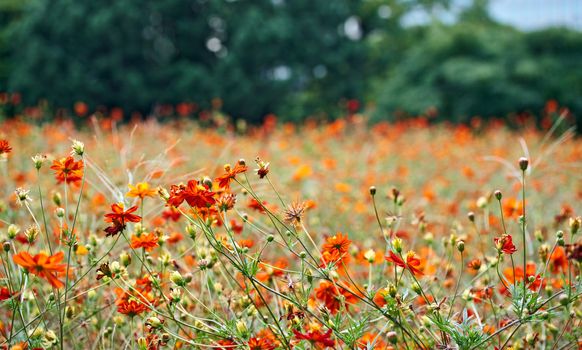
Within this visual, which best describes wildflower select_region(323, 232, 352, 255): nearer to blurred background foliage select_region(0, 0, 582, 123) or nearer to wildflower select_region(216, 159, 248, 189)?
wildflower select_region(216, 159, 248, 189)

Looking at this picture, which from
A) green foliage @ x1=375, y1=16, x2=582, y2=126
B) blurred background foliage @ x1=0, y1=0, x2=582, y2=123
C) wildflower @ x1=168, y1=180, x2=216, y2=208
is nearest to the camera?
wildflower @ x1=168, y1=180, x2=216, y2=208

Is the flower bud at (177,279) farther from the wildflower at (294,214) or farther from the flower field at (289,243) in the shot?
the wildflower at (294,214)

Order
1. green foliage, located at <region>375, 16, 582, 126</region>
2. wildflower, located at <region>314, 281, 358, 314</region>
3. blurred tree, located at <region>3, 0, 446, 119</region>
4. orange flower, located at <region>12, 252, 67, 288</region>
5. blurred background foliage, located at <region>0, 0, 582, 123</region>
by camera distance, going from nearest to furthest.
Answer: orange flower, located at <region>12, 252, 67, 288</region> < wildflower, located at <region>314, 281, 358, 314</region> < green foliage, located at <region>375, 16, 582, 126</region> < blurred background foliage, located at <region>0, 0, 582, 123</region> < blurred tree, located at <region>3, 0, 446, 119</region>

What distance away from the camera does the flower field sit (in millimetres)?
1040

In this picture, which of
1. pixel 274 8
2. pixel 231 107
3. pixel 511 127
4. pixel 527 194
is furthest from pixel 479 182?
pixel 274 8

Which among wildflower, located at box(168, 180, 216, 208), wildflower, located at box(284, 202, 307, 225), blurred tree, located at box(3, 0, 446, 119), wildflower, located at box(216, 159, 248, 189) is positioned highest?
wildflower, located at box(216, 159, 248, 189)

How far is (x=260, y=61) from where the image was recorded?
36.3 feet

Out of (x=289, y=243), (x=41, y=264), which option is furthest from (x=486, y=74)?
(x=41, y=264)

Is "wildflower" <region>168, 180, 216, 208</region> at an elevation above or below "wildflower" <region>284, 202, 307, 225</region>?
A: above

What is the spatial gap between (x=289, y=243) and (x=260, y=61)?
10273mm

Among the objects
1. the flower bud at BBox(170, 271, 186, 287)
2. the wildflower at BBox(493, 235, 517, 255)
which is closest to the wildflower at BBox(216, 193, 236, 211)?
the flower bud at BBox(170, 271, 186, 287)

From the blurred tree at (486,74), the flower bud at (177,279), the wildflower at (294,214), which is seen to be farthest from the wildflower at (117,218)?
the blurred tree at (486,74)

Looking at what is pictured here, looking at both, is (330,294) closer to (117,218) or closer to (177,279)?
(177,279)

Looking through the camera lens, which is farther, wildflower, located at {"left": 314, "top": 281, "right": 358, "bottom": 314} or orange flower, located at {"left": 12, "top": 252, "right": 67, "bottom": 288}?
wildflower, located at {"left": 314, "top": 281, "right": 358, "bottom": 314}
